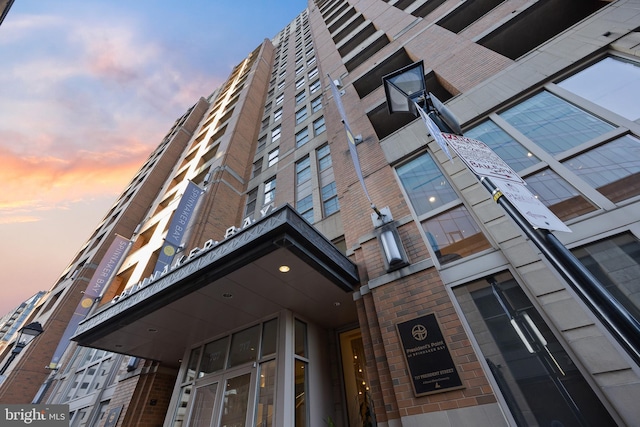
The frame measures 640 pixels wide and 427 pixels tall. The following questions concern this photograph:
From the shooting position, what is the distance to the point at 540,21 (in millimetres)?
10492

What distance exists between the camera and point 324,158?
44.6ft

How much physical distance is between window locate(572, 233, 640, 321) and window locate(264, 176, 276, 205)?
39.5 feet

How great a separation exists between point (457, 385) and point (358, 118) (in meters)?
10.2

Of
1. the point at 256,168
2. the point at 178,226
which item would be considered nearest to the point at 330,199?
the point at 178,226

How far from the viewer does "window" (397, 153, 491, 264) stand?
5992 mm

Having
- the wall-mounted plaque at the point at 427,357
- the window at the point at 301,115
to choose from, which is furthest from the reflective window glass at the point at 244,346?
the window at the point at 301,115

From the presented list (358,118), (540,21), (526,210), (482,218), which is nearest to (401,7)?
(540,21)

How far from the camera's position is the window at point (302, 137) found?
15.9m

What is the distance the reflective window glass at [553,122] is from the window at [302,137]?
34.0 ft

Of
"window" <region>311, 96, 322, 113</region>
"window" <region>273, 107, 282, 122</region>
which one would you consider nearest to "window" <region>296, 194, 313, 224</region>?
"window" <region>311, 96, 322, 113</region>

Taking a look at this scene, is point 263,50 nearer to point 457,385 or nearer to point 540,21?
point 540,21

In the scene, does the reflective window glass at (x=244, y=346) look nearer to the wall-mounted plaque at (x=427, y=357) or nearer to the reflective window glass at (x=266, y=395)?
the reflective window glass at (x=266, y=395)

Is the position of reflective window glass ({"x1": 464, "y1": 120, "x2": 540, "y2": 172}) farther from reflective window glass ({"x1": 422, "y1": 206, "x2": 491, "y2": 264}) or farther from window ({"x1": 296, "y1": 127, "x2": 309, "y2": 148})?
window ({"x1": 296, "y1": 127, "x2": 309, "y2": 148})

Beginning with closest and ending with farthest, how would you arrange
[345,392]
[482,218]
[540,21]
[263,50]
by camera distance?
[482,218] → [345,392] → [540,21] → [263,50]
